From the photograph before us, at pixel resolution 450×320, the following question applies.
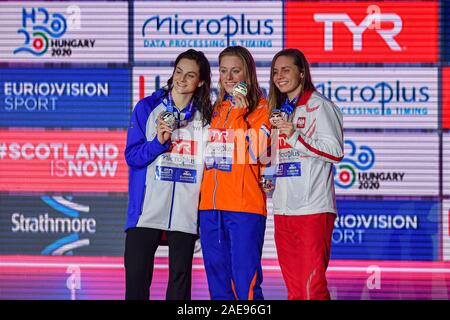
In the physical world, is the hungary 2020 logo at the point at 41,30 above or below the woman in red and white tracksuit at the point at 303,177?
above

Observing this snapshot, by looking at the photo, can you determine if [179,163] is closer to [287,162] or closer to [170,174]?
[170,174]

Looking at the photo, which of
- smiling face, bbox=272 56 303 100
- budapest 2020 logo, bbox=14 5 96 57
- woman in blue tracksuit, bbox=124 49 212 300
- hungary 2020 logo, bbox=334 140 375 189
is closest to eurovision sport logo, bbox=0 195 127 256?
budapest 2020 logo, bbox=14 5 96 57

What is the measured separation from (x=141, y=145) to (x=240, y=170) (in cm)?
58

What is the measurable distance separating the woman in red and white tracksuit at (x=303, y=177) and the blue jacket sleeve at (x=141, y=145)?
67cm

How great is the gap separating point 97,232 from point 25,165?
26.9 inches

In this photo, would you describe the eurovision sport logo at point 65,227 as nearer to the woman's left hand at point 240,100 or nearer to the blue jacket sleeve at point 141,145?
the blue jacket sleeve at point 141,145

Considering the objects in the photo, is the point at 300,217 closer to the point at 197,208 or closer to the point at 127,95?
A: the point at 197,208

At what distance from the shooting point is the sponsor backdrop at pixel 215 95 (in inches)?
239

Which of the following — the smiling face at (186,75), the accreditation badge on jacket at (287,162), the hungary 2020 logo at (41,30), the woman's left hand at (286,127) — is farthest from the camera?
the hungary 2020 logo at (41,30)

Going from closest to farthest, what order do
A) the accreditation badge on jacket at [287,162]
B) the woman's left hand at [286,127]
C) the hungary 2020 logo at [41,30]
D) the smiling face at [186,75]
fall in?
the woman's left hand at [286,127]
the accreditation badge on jacket at [287,162]
the smiling face at [186,75]
the hungary 2020 logo at [41,30]

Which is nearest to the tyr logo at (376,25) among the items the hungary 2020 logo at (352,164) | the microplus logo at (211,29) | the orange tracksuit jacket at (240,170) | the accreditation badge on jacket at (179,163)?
the microplus logo at (211,29)

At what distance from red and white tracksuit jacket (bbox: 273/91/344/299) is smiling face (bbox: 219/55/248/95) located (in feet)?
1.19

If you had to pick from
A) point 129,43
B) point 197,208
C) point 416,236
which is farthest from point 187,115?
point 416,236

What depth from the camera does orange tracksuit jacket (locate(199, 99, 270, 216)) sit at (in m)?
4.89
